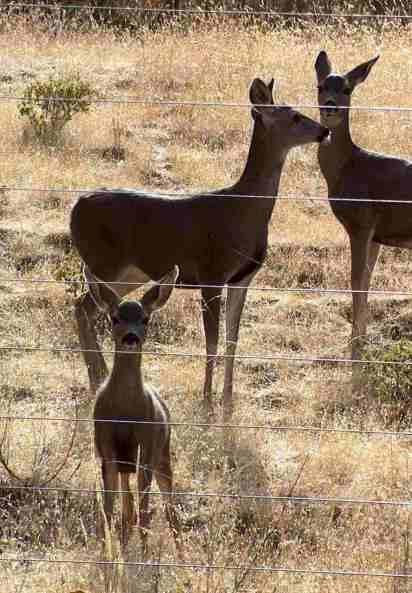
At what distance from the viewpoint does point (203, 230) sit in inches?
342

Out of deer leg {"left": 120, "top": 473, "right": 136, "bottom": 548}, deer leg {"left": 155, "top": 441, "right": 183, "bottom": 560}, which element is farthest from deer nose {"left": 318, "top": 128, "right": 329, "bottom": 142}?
deer leg {"left": 120, "top": 473, "right": 136, "bottom": 548}

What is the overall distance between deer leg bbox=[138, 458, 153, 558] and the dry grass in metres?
0.08

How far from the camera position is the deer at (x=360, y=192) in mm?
9742

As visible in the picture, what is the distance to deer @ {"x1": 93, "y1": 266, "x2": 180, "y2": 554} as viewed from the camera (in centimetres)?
650

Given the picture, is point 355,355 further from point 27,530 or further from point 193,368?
point 27,530

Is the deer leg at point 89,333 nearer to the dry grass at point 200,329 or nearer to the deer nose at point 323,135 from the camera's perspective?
the dry grass at point 200,329

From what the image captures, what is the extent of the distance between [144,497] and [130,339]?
75cm

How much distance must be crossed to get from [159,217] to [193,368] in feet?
3.82

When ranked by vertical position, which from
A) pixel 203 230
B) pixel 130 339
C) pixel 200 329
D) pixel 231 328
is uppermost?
pixel 203 230

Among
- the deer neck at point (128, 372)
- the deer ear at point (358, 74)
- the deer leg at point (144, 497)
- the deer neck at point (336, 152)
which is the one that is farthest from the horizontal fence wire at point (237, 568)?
the deer ear at point (358, 74)

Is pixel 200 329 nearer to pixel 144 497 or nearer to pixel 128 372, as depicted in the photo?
pixel 128 372

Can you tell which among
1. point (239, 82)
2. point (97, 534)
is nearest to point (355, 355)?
point (97, 534)

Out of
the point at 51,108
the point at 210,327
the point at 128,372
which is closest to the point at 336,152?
the point at 210,327

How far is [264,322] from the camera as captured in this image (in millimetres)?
10453
